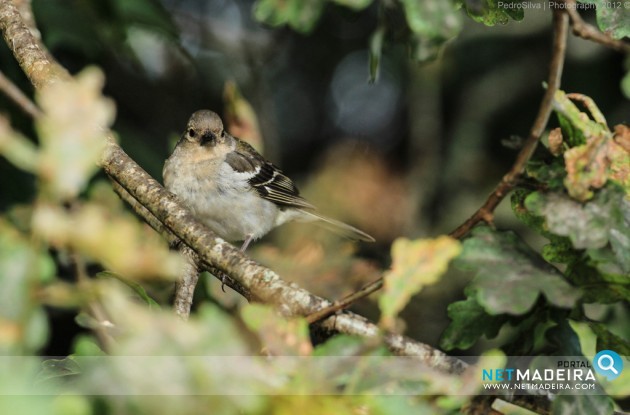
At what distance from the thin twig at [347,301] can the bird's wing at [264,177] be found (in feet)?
10.9

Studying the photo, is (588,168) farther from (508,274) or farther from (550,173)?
(508,274)

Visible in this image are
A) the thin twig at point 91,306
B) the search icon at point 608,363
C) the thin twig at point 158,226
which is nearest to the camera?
the thin twig at point 91,306

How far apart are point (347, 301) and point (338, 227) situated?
3.78 m

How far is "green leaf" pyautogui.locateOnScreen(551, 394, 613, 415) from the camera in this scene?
1675 mm

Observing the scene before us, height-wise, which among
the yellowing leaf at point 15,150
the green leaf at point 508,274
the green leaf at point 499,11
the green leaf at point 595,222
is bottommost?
the yellowing leaf at point 15,150

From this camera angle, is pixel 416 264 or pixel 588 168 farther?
pixel 588 168

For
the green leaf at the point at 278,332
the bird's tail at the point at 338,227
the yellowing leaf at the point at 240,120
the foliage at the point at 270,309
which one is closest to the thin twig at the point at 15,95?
the foliage at the point at 270,309

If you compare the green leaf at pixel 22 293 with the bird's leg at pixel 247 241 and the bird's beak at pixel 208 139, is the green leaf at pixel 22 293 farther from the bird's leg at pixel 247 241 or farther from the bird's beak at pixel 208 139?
the bird's leg at pixel 247 241

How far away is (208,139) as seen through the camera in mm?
4809

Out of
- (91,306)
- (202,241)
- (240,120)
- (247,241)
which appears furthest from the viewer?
(247,241)

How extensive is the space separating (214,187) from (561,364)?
10.6 ft

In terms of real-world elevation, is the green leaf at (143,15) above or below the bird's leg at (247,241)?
above

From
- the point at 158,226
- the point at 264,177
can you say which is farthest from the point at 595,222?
the point at 264,177

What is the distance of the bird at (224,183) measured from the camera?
468cm
